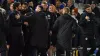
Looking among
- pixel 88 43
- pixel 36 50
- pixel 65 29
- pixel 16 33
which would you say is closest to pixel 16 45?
pixel 16 33

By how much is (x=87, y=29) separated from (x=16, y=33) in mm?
2758

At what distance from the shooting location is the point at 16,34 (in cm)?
1134

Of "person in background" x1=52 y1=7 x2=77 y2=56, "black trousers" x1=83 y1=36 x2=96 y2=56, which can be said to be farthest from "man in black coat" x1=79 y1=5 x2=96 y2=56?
"person in background" x1=52 y1=7 x2=77 y2=56

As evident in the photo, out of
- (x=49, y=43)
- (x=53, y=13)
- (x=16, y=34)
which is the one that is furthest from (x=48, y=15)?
(x=16, y=34)

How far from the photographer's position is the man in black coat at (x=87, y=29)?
12664 mm

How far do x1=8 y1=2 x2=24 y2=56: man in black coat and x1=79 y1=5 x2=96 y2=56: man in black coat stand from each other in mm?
2329

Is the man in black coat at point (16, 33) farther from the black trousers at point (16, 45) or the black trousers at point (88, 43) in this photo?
the black trousers at point (88, 43)

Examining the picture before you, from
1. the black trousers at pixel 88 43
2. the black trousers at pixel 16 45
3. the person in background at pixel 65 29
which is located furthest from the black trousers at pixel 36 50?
the black trousers at pixel 88 43

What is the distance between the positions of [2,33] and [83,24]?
10.6 ft

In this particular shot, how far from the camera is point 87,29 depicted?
12812 millimetres

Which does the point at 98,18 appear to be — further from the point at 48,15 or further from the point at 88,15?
the point at 48,15

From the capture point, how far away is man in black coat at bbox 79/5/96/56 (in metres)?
12.7

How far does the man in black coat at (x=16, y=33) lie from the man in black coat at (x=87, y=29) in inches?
91.7

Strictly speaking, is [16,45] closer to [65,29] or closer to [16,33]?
[16,33]
